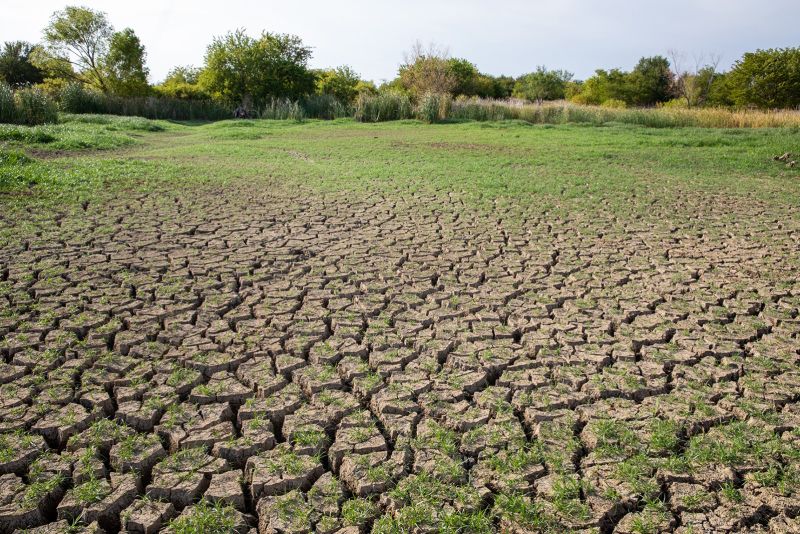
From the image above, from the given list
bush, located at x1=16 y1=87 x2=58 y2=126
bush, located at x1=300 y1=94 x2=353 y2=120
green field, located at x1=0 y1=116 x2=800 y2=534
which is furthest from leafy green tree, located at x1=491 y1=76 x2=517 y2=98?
green field, located at x1=0 y1=116 x2=800 y2=534

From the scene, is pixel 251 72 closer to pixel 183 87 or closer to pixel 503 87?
pixel 183 87

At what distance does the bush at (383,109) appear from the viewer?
25016 mm

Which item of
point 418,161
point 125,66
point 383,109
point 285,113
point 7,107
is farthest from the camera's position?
point 125,66

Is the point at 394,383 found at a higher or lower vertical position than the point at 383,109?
lower

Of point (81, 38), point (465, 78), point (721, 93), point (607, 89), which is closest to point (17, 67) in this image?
point (81, 38)

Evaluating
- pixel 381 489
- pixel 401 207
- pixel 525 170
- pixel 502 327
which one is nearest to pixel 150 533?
pixel 381 489

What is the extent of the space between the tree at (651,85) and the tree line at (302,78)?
2.8 inches

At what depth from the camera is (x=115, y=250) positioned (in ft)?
20.0

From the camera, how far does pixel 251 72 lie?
31.9 metres

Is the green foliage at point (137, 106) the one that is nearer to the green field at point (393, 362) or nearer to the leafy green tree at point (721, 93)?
the green field at point (393, 362)

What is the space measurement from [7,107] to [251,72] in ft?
51.0

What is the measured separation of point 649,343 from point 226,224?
16.4 ft

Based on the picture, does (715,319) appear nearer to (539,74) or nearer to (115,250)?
(115,250)

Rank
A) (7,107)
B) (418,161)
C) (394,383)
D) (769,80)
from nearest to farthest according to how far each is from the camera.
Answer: (394,383) < (418,161) < (7,107) < (769,80)
